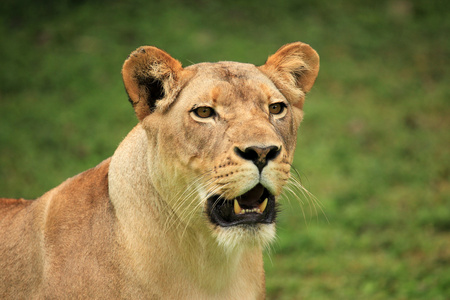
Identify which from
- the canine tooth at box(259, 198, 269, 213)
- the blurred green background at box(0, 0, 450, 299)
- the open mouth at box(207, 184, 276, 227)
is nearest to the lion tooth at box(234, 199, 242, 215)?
the open mouth at box(207, 184, 276, 227)

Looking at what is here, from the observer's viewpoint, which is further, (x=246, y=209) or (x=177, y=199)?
(x=177, y=199)

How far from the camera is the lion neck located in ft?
10.0

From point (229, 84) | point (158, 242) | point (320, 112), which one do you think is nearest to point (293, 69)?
point (229, 84)

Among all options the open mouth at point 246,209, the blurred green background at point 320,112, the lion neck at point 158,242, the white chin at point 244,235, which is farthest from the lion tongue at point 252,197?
the blurred green background at point 320,112

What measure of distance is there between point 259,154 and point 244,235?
1.34 feet

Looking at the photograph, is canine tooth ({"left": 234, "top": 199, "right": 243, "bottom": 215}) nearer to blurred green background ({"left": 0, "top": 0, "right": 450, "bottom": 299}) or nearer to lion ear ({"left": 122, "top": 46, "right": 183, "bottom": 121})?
lion ear ({"left": 122, "top": 46, "right": 183, "bottom": 121})

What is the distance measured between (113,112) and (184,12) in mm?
2977

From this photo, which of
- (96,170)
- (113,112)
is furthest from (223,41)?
(96,170)

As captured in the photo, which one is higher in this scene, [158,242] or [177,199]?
[177,199]

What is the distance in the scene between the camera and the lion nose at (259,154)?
267 cm

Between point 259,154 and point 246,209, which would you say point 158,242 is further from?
point 259,154

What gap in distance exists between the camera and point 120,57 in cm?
1013

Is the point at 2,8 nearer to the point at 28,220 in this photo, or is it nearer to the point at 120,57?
the point at 120,57

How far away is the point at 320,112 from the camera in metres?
9.10
